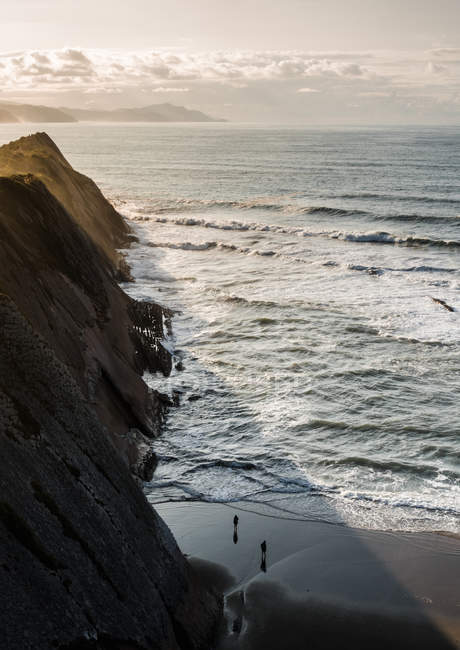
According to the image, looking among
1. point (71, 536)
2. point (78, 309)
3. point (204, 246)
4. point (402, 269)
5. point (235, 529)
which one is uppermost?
point (78, 309)

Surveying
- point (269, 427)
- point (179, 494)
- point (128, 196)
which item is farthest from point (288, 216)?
point (179, 494)

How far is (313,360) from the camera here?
889 inches

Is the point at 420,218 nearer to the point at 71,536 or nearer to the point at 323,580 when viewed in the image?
the point at 323,580

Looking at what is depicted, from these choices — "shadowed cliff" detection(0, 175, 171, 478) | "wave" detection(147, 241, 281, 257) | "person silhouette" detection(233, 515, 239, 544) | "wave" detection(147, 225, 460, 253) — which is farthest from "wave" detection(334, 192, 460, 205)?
"person silhouette" detection(233, 515, 239, 544)

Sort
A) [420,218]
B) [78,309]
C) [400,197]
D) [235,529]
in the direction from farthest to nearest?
[400,197]
[420,218]
[78,309]
[235,529]

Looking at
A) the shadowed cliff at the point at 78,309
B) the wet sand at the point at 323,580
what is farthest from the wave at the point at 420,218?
the wet sand at the point at 323,580

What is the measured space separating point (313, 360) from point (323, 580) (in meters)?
11.4

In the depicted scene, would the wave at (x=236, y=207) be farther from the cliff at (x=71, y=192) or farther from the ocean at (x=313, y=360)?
the cliff at (x=71, y=192)

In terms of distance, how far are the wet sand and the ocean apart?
608mm

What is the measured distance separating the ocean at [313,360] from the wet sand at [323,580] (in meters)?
0.61

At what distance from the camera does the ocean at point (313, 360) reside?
1491 centimetres

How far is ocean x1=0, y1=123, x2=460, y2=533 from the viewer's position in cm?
1491

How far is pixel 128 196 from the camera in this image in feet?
236

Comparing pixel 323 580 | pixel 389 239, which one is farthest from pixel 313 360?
pixel 389 239
